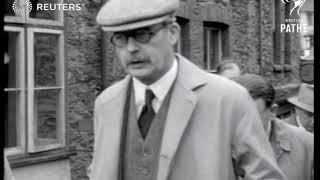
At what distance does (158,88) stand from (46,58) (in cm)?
437

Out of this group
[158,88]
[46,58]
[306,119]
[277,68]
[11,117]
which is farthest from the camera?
[277,68]

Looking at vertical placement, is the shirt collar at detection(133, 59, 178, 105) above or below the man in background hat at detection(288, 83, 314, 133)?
above

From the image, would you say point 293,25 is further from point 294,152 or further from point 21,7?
point 294,152

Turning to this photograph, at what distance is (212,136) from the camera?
8.32 feet

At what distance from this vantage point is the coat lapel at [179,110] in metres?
2.53

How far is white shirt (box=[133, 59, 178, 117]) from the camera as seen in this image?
264 cm

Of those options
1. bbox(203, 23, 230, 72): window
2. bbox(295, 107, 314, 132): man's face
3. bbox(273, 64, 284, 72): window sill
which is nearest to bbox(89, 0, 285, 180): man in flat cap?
bbox(295, 107, 314, 132): man's face

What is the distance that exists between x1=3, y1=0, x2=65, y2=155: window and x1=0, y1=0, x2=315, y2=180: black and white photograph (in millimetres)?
11

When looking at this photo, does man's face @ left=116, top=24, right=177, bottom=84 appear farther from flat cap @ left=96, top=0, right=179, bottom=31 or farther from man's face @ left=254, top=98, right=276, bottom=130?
man's face @ left=254, top=98, right=276, bottom=130

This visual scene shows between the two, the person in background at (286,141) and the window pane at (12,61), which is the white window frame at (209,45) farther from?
the person in background at (286,141)

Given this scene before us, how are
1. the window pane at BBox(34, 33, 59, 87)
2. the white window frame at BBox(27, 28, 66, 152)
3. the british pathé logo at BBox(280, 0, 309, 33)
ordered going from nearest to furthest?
the white window frame at BBox(27, 28, 66, 152) → the window pane at BBox(34, 33, 59, 87) → the british pathé logo at BBox(280, 0, 309, 33)

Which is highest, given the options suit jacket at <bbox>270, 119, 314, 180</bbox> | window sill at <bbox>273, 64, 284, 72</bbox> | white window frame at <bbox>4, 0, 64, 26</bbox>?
white window frame at <bbox>4, 0, 64, 26</bbox>

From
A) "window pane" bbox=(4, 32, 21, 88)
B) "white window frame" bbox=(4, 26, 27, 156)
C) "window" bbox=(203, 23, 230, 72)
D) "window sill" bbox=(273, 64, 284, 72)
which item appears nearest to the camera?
"window pane" bbox=(4, 32, 21, 88)

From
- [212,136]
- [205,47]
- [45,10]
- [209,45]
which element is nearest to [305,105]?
[212,136]
